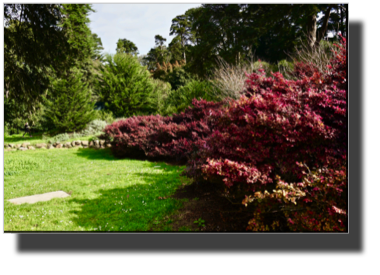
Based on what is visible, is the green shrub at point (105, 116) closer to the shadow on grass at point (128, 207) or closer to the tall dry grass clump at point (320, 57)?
the shadow on grass at point (128, 207)

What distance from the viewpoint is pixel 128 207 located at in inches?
139

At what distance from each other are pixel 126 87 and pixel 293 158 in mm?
13307

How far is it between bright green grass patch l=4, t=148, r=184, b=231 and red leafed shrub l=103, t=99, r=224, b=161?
60cm

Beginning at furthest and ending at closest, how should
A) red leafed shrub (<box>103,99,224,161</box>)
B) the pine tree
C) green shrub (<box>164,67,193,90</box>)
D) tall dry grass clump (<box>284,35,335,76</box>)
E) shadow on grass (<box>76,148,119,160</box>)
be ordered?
green shrub (<box>164,67,193,90</box>) → the pine tree → shadow on grass (<box>76,148,119,160</box>) → tall dry grass clump (<box>284,35,335,76</box>) → red leafed shrub (<box>103,99,224,161</box>)

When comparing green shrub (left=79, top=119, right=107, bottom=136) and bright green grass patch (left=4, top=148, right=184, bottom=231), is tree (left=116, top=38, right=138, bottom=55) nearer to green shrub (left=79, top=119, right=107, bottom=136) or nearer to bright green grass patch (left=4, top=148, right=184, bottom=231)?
green shrub (left=79, top=119, right=107, bottom=136)

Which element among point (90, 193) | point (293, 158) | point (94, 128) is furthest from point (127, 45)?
point (293, 158)

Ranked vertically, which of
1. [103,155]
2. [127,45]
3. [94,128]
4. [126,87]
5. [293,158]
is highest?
[127,45]

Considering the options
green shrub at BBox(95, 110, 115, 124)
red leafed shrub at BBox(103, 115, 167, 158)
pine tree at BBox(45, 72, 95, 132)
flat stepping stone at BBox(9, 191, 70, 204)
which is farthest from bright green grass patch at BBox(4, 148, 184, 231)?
green shrub at BBox(95, 110, 115, 124)

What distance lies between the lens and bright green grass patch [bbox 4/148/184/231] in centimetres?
305

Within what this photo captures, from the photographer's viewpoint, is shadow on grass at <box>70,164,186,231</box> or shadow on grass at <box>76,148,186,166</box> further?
shadow on grass at <box>76,148,186,166</box>

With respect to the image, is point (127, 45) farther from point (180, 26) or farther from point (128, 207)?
point (128, 207)

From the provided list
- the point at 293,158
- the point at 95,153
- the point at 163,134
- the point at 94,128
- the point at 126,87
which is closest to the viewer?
the point at 293,158
